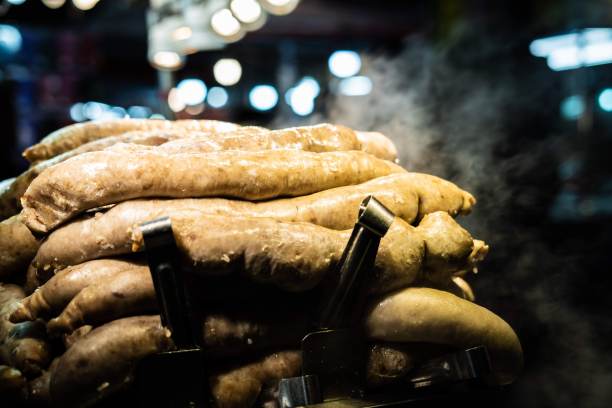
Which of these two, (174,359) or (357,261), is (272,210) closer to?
(357,261)

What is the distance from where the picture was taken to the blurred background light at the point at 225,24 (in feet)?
30.4

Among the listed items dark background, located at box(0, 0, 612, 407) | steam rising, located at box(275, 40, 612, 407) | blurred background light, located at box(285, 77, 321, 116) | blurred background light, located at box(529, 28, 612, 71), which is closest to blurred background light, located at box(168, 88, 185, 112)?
blurred background light, located at box(285, 77, 321, 116)

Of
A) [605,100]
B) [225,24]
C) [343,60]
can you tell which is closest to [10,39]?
[225,24]

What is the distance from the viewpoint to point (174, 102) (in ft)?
39.3

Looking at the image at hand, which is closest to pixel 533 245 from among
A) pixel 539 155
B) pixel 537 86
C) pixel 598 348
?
pixel 598 348

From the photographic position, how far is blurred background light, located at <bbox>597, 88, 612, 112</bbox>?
8031 millimetres

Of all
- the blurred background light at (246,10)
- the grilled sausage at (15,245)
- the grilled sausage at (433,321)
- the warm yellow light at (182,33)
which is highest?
the blurred background light at (246,10)

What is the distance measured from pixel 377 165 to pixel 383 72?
2684mm

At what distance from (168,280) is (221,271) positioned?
0.18m

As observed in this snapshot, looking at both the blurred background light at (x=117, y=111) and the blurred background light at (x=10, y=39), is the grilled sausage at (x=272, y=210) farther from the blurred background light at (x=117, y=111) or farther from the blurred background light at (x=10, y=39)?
the blurred background light at (x=117, y=111)

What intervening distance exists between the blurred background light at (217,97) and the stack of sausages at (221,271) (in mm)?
16088

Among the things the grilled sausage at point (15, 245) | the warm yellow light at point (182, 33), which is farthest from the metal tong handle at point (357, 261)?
the warm yellow light at point (182, 33)

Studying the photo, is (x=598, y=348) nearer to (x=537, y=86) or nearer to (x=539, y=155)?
(x=539, y=155)

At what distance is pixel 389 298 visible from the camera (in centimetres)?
189
